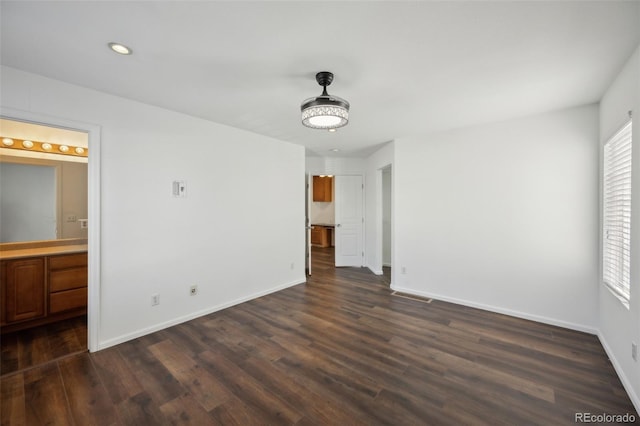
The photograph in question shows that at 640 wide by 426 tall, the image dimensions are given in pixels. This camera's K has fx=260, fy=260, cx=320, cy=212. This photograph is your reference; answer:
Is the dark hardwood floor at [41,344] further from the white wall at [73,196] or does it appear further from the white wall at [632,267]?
the white wall at [632,267]

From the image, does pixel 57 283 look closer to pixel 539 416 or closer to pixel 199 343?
pixel 199 343

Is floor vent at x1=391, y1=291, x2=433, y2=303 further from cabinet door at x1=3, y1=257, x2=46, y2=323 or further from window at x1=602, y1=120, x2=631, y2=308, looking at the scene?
cabinet door at x1=3, y1=257, x2=46, y2=323

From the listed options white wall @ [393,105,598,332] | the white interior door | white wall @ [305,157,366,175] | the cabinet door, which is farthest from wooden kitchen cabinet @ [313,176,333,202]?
the cabinet door

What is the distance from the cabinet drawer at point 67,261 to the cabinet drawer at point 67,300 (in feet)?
1.01

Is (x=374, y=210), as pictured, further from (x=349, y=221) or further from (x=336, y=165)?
(x=336, y=165)

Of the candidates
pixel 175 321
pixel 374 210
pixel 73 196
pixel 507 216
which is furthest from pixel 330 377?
pixel 73 196

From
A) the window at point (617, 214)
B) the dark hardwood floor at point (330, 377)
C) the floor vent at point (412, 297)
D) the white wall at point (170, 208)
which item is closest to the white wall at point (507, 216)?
the floor vent at point (412, 297)

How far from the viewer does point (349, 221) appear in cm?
599

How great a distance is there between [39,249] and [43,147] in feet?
4.47

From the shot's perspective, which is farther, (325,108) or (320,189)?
(320,189)

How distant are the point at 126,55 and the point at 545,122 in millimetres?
4245

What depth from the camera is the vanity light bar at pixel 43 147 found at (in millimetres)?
3229

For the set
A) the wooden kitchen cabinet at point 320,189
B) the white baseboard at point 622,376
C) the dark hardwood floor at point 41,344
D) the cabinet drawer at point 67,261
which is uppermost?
the wooden kitchen cabinet at point 320,189

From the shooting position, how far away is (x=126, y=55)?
1.92 metres
